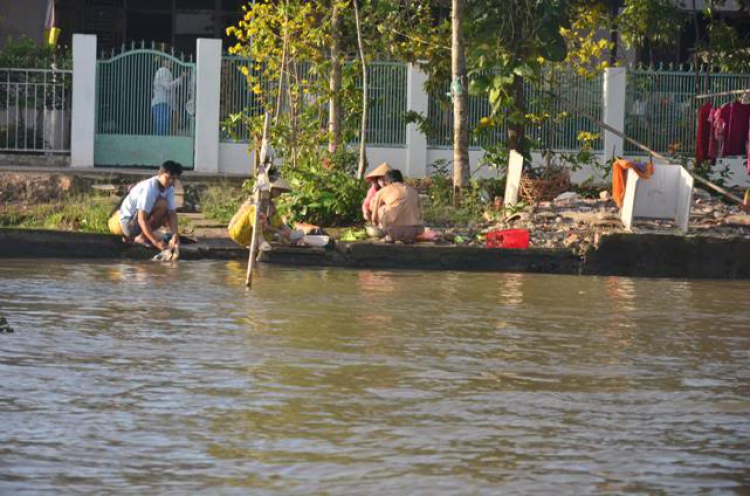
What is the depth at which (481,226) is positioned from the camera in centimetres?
1670

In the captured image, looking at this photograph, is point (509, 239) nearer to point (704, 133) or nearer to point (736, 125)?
point (736, 125)

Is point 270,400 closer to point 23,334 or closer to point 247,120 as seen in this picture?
point 23,334

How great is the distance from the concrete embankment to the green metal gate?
5656 mm

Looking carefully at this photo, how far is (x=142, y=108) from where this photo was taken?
20.8m

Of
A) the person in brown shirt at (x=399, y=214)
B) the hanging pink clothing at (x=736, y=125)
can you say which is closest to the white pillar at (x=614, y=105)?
the hanging pink clothing at (x=736, y=125)

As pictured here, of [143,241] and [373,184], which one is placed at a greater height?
[373,184]

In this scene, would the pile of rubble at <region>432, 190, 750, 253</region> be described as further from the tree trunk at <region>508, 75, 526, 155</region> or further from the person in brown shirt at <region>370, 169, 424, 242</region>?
the tree trunk at <region>508, 75, 526, 155</region>

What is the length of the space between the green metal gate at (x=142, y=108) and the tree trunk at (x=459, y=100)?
4529 mm

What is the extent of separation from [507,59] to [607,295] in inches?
186

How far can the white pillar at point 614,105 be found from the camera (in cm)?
2131

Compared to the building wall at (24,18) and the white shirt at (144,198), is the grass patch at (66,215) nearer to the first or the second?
the white shirt at (144,198)

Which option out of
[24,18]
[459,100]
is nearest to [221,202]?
[459,100]

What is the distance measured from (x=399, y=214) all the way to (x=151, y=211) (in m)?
2.56

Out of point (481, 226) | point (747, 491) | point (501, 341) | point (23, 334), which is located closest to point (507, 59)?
point (481, 226)
